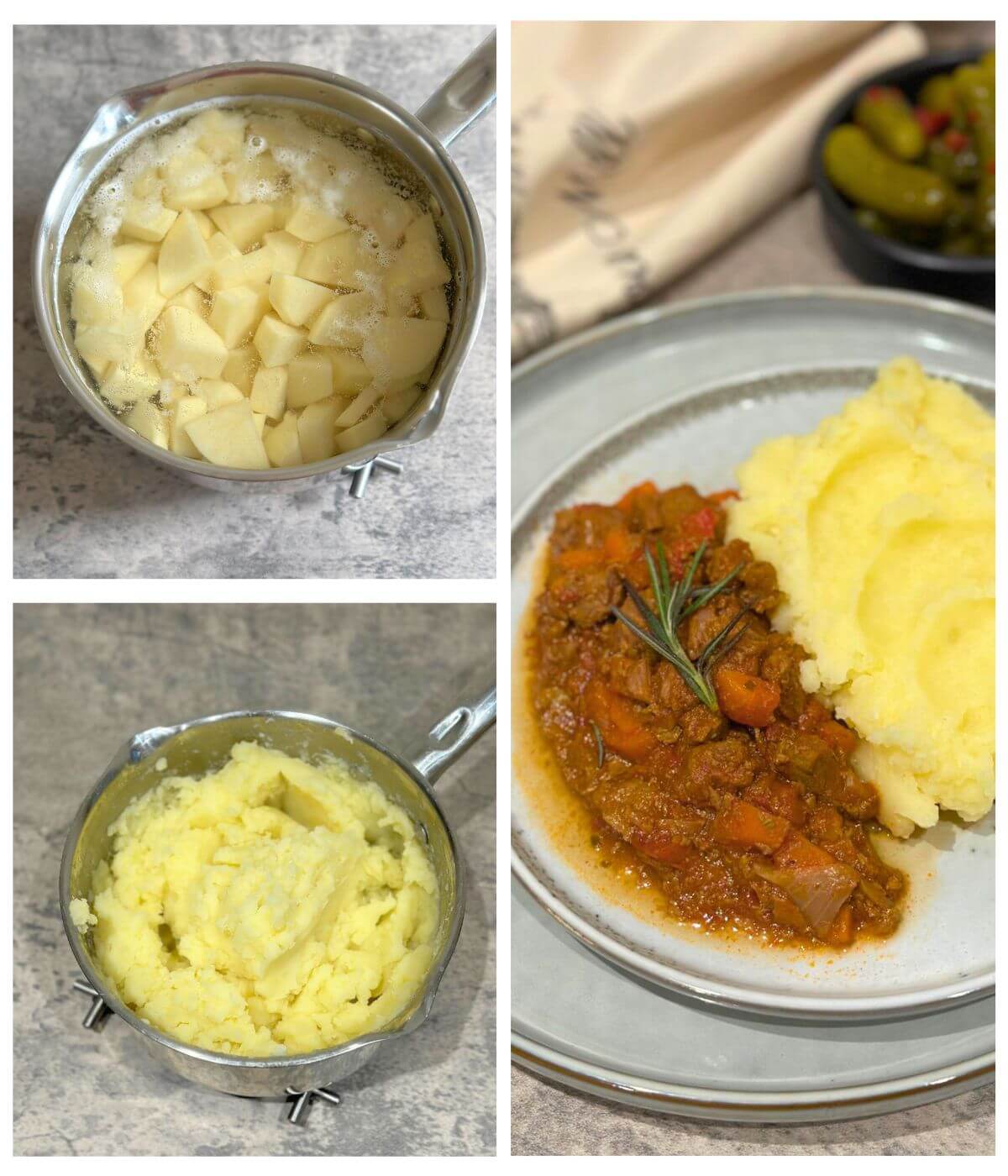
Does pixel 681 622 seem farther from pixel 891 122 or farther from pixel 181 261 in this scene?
pixel 891 122

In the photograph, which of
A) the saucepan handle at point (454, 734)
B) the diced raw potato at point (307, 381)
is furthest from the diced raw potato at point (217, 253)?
the saucepan handle at point (454, 734)

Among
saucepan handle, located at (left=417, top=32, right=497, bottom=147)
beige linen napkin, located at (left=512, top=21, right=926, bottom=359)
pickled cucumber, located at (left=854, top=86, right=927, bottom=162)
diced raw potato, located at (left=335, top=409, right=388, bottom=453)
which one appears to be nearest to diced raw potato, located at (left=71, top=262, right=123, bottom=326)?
diced raw potato, located at (left=335, top=409, right=388, bottom=453)

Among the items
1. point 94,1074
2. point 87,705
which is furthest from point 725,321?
point 94,1074

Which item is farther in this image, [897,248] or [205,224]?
[897,248]

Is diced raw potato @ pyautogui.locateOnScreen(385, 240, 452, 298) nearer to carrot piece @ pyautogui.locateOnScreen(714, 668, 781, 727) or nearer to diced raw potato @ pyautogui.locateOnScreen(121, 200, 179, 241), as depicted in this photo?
diced raw potato @ pyautogui.locateOnScreen(121, 200, 179, 241)

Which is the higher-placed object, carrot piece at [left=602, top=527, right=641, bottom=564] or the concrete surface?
carrot piece at [left=602, top=527, right=641, bottom=564]

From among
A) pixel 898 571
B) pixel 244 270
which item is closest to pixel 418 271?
pixel 244 270
